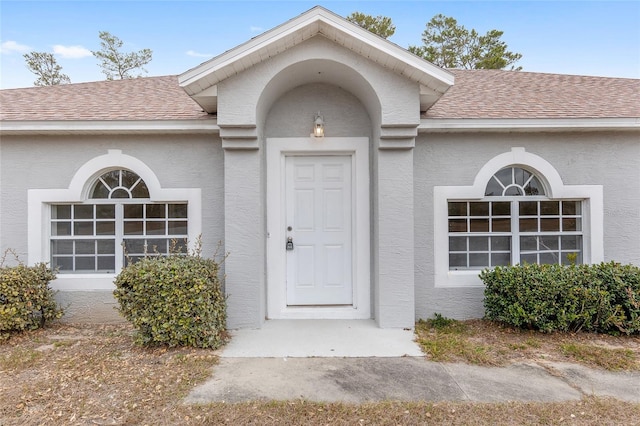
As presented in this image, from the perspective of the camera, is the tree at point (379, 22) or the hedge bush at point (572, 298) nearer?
the hedge bush at point (572, 298)

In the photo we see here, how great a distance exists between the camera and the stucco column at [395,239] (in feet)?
15.5

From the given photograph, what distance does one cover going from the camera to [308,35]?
4.42 meters

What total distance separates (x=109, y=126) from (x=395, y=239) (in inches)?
184

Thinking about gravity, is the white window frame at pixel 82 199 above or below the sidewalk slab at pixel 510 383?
above

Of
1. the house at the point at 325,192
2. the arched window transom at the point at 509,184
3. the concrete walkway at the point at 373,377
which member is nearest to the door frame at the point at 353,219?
the house at the point at 325,192

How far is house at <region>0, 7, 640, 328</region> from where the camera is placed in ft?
16.7

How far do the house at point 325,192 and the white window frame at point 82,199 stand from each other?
0.02 meters

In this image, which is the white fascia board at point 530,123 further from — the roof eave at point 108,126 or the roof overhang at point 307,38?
the roof eave at point 108,126

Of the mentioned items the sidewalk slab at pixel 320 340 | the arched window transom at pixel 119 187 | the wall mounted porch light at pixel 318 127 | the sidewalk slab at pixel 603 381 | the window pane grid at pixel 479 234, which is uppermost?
the wall mounted porch light at pixel 318 127

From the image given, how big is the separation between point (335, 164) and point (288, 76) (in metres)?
1.50

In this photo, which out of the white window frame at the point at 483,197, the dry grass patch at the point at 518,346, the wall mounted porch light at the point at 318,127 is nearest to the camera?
the dry grass patch at the point at 518,346

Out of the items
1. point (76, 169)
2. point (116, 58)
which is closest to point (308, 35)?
point (76, 169)

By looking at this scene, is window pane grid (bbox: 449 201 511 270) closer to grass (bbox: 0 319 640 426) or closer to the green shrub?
grass (bbox: 0 319 640 426)

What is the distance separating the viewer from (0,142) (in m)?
5.25
